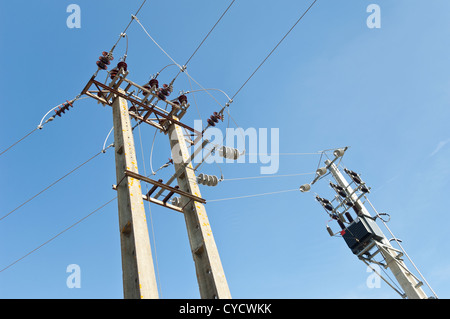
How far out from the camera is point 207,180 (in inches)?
324

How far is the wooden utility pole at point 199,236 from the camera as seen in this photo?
585cm

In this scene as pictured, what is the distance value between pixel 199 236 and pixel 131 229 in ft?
4.25

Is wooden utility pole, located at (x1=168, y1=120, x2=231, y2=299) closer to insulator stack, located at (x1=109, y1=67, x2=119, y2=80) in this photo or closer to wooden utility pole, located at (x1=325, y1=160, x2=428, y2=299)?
insulator stack, located at (x1=109, y1=67, x2=119, y2=80)

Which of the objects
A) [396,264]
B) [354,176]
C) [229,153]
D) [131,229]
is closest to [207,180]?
[229,153]

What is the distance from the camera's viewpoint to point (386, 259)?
13164 millimetres

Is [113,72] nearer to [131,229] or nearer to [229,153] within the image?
[229,153]

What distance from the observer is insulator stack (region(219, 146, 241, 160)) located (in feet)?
30.9

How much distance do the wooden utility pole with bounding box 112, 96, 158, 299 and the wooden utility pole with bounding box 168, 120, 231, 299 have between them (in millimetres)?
1071

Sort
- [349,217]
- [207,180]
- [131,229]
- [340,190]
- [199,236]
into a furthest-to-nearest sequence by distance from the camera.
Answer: [340,190] < [349,217] < [207,180] < [199,236] < [131,229]

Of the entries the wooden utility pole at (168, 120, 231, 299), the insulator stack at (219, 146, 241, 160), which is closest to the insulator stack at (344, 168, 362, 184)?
the insulator stack at (219, 146, 241, 160)

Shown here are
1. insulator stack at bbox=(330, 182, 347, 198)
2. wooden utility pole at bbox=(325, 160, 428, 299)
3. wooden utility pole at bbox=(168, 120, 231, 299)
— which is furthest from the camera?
insulator stack at bbox=(330, 182, 347, 198)
